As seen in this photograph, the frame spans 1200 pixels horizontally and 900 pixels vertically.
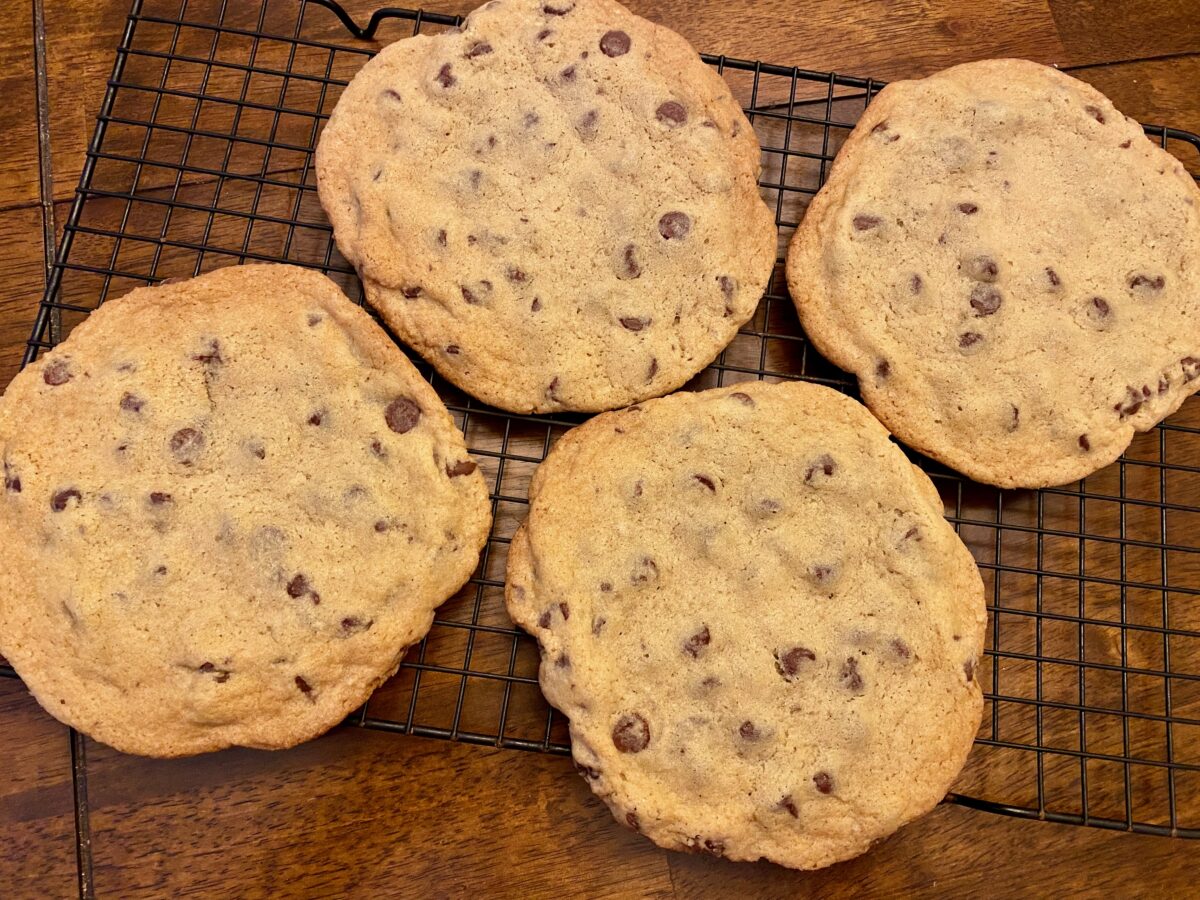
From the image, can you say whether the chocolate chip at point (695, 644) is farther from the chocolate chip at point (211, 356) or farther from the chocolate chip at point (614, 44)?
the chocolate chip at point (614, 44)

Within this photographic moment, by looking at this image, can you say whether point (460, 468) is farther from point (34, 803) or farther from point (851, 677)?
point (34, 803)

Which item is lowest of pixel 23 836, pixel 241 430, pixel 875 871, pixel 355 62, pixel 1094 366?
pixel 23 836

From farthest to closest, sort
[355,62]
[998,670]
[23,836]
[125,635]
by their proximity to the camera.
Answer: [355,62] < [998,670] < [23,836] < [125,635]

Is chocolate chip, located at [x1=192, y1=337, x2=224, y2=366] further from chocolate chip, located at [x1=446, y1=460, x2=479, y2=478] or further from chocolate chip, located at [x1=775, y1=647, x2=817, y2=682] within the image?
chocolate chip, located at [x1=775, y1=647, x2=817, y2=682]

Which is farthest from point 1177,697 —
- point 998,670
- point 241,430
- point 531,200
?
point 241,430

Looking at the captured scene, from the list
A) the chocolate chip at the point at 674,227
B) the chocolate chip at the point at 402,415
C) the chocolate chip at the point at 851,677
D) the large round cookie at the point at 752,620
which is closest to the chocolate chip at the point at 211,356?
the chocolate chip at the point at 402,415

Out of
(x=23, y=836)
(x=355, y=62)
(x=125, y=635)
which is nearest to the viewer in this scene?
(x=125, y=635)

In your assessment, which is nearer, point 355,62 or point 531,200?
point 531,200

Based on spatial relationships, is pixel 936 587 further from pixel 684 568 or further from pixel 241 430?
pixel 241 430
